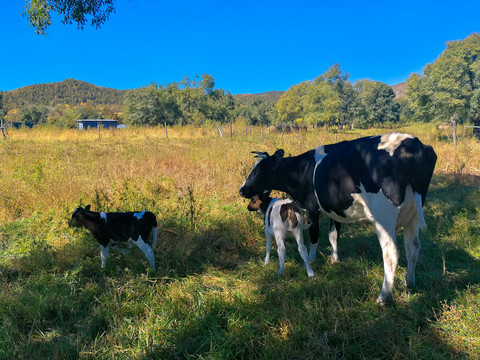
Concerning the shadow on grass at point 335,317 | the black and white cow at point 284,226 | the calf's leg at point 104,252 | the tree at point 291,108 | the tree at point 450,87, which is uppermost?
the tree at point 291,108

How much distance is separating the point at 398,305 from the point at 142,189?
5.51 metres

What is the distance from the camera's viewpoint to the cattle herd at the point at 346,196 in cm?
259

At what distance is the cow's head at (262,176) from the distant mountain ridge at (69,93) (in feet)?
562

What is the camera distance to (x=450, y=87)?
64.5 feet

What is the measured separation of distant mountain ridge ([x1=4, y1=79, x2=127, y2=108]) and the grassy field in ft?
560

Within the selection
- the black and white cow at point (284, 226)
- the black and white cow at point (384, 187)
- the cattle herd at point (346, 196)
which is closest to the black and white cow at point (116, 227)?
the cattle herd at point (346, 196)

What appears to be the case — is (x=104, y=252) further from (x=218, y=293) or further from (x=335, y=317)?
(x=335, y=317)

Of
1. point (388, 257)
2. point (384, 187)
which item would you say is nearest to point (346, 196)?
point (384, 187)

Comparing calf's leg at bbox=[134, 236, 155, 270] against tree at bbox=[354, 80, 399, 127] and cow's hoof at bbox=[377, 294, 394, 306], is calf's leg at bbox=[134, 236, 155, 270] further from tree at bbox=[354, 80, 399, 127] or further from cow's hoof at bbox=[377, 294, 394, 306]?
tree at bbox=[354, 80, 399, 127]

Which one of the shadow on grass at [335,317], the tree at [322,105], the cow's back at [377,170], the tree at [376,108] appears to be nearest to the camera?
the shadow on grass at [335,317]

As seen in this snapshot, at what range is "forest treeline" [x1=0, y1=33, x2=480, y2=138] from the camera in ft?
67.2

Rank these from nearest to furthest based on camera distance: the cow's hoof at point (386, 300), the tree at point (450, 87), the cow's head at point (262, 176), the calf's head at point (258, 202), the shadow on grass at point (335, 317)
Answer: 1. the shadow on grass at point (335, 317)
2. the cow's hoof at point (386, 300)
3. the cow's head at point (262, 176)
4. the calf's head at point (258, 202)
5. the tree at point (450, 87)

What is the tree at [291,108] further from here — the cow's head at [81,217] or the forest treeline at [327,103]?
the cow's head at [81,217]

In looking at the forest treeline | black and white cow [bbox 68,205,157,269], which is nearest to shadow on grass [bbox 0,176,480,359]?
black and white cow [bbox 68,205,157,269]
